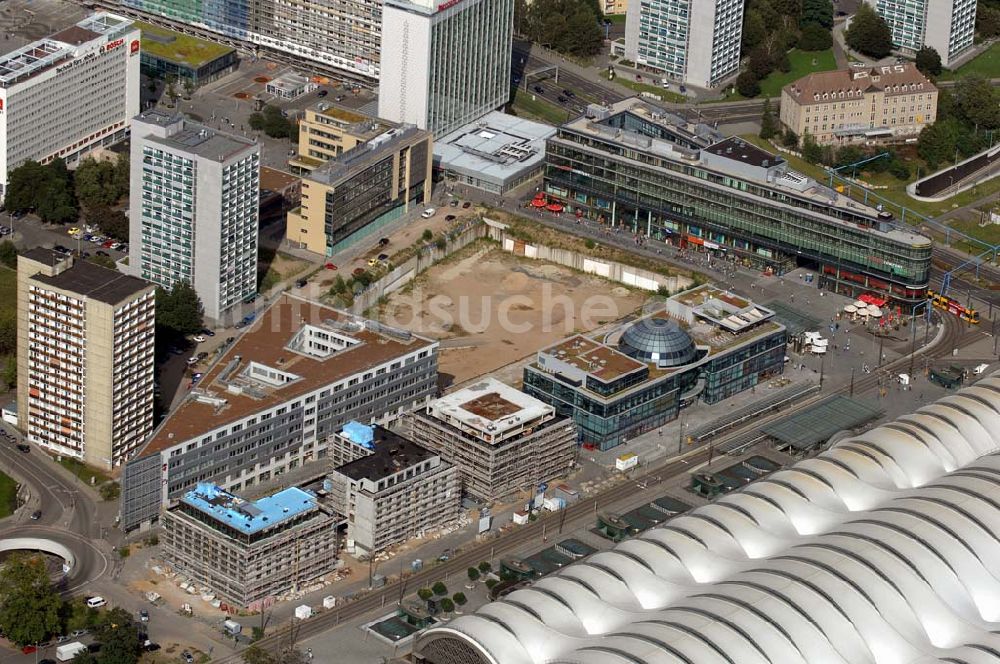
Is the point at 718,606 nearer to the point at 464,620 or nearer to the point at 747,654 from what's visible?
the point at 747,654

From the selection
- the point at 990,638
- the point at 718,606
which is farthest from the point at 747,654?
the point at 990,638

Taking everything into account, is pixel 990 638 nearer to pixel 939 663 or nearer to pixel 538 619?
pixel 939 663

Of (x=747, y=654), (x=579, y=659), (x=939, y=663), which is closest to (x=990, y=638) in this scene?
(x=939, y=663)

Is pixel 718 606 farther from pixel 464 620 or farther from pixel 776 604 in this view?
pixel 464 620

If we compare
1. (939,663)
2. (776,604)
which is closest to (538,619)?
(776,604)

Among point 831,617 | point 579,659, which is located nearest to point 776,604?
point 831,617

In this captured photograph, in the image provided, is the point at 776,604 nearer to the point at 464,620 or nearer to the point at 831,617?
the point at 831,617
